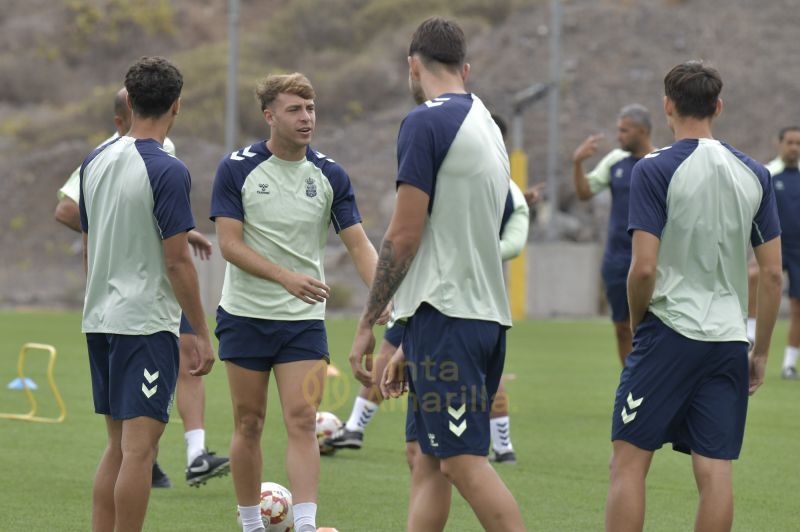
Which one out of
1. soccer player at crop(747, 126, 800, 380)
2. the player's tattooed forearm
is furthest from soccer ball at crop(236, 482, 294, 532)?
soccer player at crop(747, 126, 800, 380)

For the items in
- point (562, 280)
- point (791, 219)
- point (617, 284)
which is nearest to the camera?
point (617, 284)

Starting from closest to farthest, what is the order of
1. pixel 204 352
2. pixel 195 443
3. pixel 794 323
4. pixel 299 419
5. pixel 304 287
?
pixel 204 352 < pixel 304 287 < pixel 299 419 < pixel 195 443 < pixel 794 323

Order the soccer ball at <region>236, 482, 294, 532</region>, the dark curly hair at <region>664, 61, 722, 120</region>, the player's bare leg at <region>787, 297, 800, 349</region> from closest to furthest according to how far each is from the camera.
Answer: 1. the dark curly hair at <region>664, 61, 722, 120</region>
2. the soccer ball at <region>236, 482, 294, 532</region>
3. the player's bare leg at <region>787, 297, 800, 349</region>

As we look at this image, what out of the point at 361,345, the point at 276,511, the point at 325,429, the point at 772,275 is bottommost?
the point at 325,429

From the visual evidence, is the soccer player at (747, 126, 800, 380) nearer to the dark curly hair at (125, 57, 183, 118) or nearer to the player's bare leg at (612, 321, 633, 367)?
the player's bare leg at (612, 321, 633, 367)

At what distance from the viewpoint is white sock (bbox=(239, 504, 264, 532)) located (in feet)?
21.7

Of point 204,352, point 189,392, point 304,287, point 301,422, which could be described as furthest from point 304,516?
point 189,392

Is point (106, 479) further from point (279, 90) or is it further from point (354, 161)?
point (354, 161)

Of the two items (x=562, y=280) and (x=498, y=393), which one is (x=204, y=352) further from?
(x=562, y=280)

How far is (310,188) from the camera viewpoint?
6.73 m

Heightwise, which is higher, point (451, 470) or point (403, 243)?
point (403, 243)

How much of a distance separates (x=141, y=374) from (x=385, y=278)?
1348 millimetres

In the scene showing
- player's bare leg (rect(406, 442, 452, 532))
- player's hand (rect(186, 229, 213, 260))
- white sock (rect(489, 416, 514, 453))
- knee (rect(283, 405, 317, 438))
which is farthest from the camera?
white sock (rect(489, 416, 514, 453))

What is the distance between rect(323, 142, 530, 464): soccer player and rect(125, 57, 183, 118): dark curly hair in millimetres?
2684
